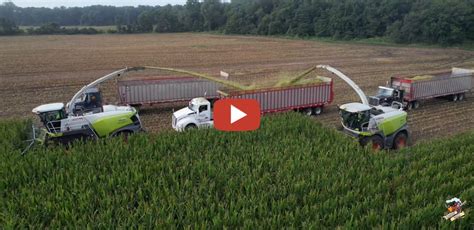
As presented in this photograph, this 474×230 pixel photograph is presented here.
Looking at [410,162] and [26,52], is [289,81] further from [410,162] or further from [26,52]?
[26,52]

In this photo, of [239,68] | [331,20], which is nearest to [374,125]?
[239,68]

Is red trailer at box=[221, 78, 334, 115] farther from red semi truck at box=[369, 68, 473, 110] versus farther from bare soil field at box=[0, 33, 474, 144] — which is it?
red semi truck at box=[369, 68, 473, 110]

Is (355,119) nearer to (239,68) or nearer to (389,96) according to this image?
(389,96)

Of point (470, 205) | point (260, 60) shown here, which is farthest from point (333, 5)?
point (470, 205)

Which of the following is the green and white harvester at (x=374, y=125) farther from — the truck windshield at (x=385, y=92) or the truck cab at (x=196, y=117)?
the truck windshield at (x=385, y=92)

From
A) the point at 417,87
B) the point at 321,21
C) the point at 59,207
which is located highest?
the point at 321,21
